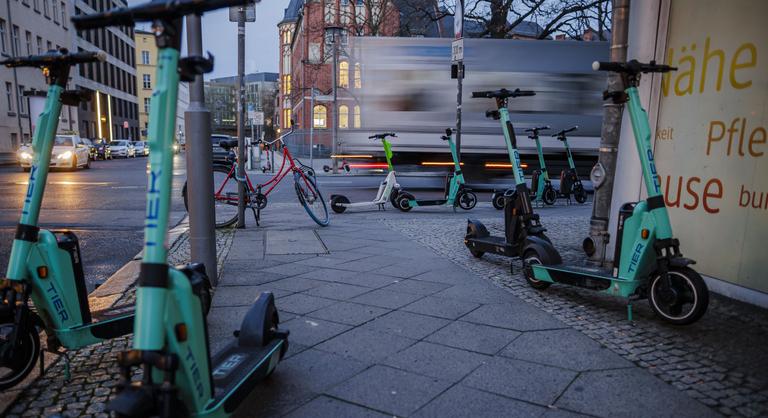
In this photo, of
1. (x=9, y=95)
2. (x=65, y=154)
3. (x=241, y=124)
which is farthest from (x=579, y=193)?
(x=9, y=95)

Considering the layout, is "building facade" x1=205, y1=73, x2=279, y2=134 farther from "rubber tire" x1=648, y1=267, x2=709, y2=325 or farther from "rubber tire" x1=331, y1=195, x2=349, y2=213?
"rubber tire" x1=648, y1=267, x2=709, y2=325

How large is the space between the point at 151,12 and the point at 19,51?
4174 centimetres

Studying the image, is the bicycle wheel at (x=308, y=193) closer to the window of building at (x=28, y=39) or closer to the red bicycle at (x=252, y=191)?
the red bicycle at (x=252, y=191)

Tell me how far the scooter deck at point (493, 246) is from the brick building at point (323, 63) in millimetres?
9335

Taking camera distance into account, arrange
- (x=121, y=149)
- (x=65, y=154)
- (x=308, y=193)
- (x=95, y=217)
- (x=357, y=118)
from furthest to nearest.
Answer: (x=121, y=149) < (x=65, y=154) < (x=357, y=118) < (x=95, y=217) < (x=308, y=193)

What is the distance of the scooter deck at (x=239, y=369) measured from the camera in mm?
2303

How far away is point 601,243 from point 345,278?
2.86 meters

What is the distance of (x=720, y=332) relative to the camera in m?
3.79

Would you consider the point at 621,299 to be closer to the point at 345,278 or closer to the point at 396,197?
the point at 345,278

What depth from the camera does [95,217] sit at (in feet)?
30.8

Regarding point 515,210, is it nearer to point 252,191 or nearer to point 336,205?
point 252,191

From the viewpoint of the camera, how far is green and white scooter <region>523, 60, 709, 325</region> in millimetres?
3740

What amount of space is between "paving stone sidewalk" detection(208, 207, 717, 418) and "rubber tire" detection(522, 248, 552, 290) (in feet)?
1.02

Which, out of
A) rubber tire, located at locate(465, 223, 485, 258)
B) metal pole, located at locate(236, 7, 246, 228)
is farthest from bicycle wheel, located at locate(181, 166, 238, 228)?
rubber tire, located at locate(465, 223, 485, 258)
